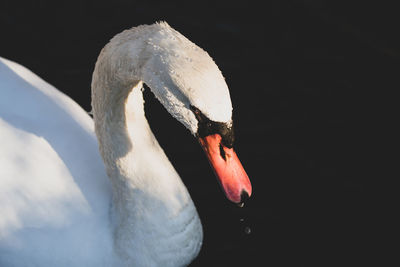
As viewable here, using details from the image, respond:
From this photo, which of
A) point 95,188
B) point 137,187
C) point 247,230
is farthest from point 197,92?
point 247,230

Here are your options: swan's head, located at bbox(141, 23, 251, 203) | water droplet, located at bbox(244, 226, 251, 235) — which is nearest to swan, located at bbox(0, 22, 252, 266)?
swan's head, located at bbox(141, 23, 251, 203)

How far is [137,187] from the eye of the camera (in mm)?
3777

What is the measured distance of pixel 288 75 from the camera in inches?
223

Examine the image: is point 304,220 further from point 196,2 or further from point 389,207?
point 196,2

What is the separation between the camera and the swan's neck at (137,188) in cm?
369

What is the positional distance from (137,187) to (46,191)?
0.51 meters

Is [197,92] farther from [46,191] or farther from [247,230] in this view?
[247,230]

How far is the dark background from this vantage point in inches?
178

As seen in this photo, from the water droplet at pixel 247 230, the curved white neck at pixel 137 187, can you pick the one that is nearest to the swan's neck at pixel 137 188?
the curved white neck at pixel 137 187

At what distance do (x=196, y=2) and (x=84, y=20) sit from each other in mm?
1065

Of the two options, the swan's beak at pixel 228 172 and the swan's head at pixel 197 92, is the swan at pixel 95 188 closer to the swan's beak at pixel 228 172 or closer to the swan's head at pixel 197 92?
the swan's head at pixel 197 92

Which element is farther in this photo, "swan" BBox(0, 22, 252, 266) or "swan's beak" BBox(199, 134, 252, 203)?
"swan" BBox(0, 22, 252, 266)

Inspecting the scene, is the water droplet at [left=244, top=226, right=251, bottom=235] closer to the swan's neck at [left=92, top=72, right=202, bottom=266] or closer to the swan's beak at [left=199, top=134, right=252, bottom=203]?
the swan's neck at [left=92, top=72, right=202, bottom=266]

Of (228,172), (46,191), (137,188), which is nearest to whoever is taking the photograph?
(228,172)
